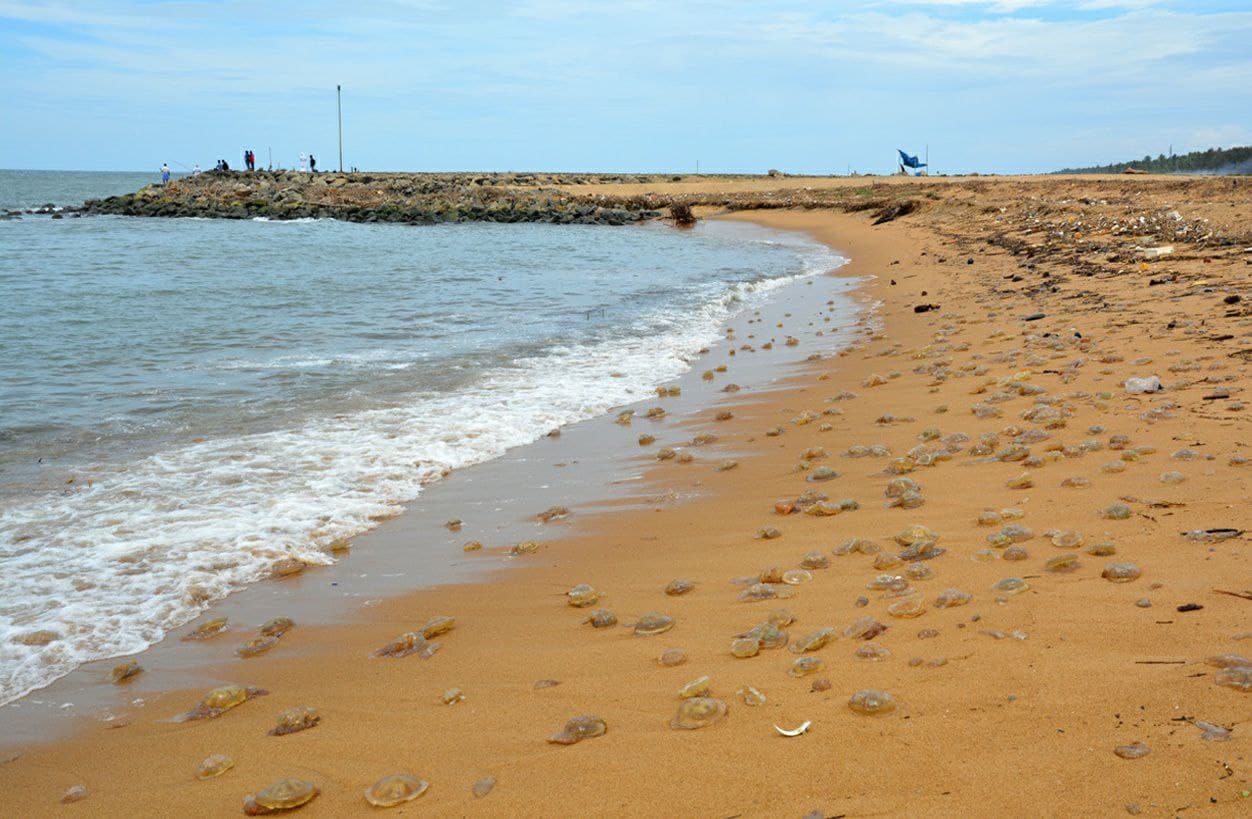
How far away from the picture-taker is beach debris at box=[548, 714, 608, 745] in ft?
9.50

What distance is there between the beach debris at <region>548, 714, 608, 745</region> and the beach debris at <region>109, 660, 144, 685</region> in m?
2.05

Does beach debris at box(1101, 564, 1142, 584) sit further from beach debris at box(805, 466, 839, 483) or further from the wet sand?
beach debris at box(805, 466, 839, 483)

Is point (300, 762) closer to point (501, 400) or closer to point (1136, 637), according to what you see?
point (1136, 637)

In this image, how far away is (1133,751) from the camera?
2316mm

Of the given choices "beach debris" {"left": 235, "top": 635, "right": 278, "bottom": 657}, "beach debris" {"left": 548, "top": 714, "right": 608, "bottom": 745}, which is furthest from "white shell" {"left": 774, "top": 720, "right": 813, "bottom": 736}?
"beach debris" {"left": 235, "top": 635, "right": 278, "bottom": 657}

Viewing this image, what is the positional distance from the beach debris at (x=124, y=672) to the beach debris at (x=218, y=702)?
0.45 metres

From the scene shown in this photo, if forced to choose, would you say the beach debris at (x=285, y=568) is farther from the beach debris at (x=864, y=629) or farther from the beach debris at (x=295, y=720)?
the beach debris at (x=864, y=629)

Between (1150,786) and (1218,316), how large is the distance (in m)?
7.69

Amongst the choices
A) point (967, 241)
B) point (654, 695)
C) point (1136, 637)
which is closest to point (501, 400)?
point (654, 695)

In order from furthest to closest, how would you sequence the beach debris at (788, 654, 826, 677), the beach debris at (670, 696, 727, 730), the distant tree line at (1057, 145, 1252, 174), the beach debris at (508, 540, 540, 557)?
the distant tree line at (1057, 145, 1252, 174) < the beach debris at (508, 540, 540, 557) < the beach debris at (788, 654, 826, 677) < the beach debris at (670, 696, 727, 730)

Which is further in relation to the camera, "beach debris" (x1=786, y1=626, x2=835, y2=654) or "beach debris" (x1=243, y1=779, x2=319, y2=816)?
"beach debris" (x1=786, y1=626, x2=835, y2=654)

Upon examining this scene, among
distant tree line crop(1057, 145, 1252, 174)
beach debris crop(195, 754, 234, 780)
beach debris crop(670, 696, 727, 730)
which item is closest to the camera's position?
beach debris crop(670, 696, 727, 730)

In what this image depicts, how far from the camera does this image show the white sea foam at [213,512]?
4.25 m

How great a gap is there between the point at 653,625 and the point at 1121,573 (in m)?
1.86
